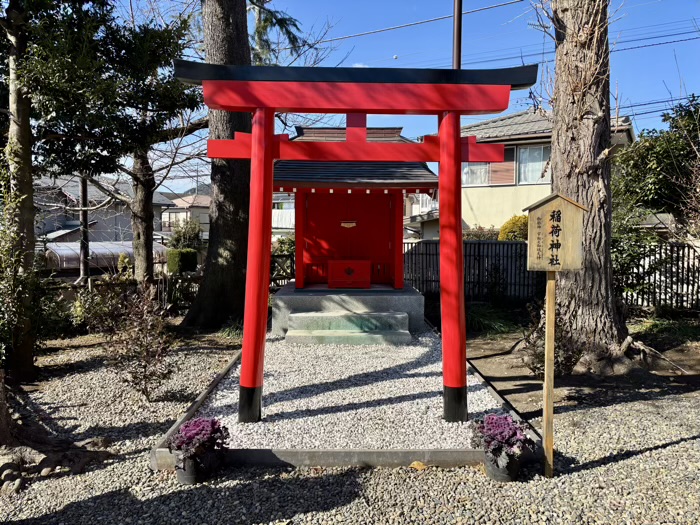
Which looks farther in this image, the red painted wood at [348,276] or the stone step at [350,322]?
the red painted wood at [348,276]

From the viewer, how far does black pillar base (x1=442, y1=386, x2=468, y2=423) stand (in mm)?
4543

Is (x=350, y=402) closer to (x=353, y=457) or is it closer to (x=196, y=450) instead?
(x=353, y=457)

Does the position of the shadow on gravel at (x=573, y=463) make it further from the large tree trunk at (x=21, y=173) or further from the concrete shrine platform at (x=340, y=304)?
the large tree trunk at (x=21, y=173)

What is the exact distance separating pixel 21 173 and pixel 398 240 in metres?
6.17

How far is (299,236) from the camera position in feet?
30.8

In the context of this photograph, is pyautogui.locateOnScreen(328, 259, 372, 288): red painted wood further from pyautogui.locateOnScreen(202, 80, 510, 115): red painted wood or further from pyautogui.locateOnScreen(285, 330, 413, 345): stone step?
pyautogui.locateOnScreen(202, 80, 510, 115): red painted wood

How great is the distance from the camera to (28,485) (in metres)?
3.52

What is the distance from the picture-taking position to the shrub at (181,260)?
59.8ft

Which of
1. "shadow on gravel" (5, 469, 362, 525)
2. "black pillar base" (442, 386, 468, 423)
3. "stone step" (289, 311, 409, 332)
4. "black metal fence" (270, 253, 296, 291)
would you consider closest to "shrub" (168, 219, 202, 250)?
"black metal fence" (270, 253, 296, 291)

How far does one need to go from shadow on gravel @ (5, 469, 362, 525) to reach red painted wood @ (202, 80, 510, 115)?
3.26m

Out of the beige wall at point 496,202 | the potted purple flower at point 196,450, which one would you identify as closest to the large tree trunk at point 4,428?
the potted purple flower at point 196,450

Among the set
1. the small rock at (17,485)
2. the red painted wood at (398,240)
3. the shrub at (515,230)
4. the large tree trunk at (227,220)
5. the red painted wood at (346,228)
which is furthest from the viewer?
the shrub at (515,230)

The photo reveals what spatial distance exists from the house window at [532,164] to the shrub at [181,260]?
508 inches

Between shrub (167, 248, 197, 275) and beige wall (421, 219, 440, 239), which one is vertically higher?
beige wall (421, 219, 440, 239)
